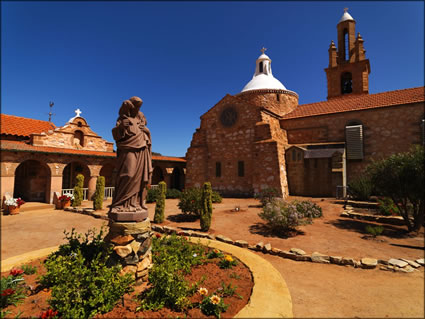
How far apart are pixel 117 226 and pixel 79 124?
1635 cm

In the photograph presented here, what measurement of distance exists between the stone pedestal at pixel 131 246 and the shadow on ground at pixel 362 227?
762 cm

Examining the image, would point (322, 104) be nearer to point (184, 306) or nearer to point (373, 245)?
point (373, 245)

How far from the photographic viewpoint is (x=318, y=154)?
55.3 feet

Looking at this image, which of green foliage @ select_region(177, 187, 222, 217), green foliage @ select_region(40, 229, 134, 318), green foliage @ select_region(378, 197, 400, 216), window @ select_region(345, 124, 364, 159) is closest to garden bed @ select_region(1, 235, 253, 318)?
green foliage @ select_region(40, 229, 134, 318)

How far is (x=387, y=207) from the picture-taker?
9797 millimetres

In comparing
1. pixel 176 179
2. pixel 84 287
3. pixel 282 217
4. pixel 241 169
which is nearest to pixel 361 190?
pixel 282 217

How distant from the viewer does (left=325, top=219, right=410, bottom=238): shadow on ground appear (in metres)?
7.36

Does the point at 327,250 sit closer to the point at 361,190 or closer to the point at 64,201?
the point at 361,190

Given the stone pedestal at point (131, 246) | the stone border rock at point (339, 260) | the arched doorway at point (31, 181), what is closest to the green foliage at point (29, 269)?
the stone pedestal at point (131, 246)

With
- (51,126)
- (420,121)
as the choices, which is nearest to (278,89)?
(420,121)

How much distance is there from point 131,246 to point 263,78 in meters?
26.2

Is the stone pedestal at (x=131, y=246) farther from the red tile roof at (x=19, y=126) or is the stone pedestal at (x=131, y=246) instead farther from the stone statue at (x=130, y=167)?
the red tile roof at (x=19, y=126)

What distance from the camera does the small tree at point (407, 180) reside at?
6.70 m

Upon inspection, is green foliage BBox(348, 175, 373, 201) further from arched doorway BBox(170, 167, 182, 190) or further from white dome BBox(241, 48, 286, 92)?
arched doorway BBox(170, 167, 182, 190)
